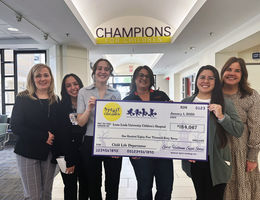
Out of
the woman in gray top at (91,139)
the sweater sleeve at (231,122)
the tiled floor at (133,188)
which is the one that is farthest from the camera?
the tiled floor at (133,188)

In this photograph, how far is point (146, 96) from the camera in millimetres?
1622

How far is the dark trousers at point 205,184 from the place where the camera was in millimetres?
1385

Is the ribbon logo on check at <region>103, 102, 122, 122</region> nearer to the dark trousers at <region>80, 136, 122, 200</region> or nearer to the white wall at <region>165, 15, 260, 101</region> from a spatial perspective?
the dark trousers at <region>80, 136, 122, 200</region>

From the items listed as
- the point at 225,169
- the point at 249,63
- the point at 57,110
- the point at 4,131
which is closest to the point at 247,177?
the point at 225,169

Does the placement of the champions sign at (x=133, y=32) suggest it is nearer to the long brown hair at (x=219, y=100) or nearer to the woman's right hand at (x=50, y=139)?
the long brown hair at (x=219, y=100)

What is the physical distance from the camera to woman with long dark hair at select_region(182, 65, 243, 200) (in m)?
1.33

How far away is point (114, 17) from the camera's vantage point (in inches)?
181

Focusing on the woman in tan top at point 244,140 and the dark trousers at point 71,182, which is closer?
the woman in tan top at point 244,140

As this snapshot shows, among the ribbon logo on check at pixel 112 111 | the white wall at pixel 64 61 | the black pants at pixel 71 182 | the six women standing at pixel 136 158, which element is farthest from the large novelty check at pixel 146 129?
the white wall at pixel 64 61

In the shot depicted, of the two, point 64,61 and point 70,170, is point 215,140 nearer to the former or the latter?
point 70,170

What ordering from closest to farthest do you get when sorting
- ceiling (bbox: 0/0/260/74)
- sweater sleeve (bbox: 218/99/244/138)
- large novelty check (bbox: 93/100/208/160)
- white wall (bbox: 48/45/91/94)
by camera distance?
sweater sleeve (bbox: 218/99/244/138) < large novelty check (bbox: 93/100/208/160) < ceiling (bbox: 0/0/260/74) < white wall (bbox: 48/45/91/94)

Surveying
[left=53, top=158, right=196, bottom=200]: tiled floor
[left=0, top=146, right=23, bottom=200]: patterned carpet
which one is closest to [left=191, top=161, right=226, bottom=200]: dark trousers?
[left=53, top=158, right=196, bottom=200]: tiled floor

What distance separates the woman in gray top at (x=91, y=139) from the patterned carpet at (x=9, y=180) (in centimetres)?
156

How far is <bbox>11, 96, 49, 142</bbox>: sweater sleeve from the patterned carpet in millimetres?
1555
